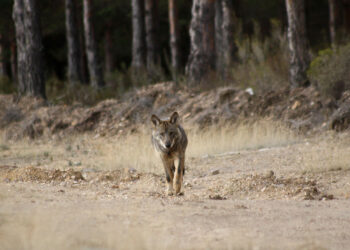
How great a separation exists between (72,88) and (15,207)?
16800 mm

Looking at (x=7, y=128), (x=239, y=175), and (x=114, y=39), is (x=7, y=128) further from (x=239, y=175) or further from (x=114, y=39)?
(x=114, y=39)

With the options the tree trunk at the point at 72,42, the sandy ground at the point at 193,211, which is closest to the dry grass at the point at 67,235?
the sandy ground at the point at 193,211

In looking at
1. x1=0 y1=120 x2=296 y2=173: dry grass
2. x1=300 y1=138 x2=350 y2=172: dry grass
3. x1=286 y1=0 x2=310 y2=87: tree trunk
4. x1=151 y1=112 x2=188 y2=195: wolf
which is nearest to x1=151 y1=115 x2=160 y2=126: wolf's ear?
x1=151 y1=112 x2=188 y2=195: wolf

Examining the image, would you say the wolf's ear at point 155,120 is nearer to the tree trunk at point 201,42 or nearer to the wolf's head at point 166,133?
the wolf's head at point 166,133

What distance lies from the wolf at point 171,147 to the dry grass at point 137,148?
285 cm

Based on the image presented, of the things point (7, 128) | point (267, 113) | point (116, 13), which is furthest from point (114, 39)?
point (267, 113)

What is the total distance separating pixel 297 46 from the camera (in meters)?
17.8

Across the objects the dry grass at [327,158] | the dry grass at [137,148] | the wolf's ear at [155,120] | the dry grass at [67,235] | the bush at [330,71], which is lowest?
the dry grass at [327,158]

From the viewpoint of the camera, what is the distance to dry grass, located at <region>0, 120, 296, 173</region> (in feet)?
42.5

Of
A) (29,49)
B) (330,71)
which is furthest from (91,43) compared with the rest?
(330,71)

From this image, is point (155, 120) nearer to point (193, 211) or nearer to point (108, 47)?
point (193, 211)

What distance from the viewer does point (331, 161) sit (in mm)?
10930

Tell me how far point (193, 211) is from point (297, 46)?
39.2 ft

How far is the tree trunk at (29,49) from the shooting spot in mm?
20828
